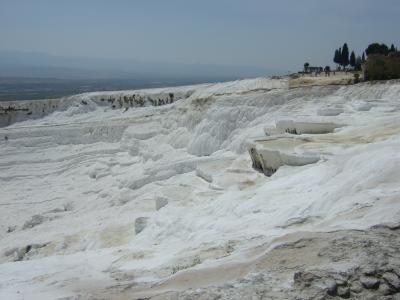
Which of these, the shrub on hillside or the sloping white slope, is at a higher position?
the shrub on hillside

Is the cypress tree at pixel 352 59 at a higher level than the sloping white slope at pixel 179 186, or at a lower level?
higher

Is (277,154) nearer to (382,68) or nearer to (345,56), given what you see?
(382,68)

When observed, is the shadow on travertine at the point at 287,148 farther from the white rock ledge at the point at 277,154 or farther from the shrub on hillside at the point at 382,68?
the shrub on hillside at the point at 382,68

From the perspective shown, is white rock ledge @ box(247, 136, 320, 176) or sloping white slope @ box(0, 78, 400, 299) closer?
sloping white slope @ box(0, 78, 400, 299)

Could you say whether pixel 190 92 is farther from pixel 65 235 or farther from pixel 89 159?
pixel 65 235

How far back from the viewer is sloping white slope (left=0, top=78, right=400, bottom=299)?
866 cm

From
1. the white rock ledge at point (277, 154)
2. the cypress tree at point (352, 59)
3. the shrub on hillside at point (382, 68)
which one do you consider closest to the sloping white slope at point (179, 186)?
the white rock ledge at point (277, 154)

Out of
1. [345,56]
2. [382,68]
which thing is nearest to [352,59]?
[345,56]

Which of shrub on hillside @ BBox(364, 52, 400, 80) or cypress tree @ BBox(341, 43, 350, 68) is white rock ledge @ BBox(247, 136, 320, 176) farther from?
cypress tree @ BBox(341, 43, 350, 68)

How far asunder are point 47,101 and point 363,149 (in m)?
36.3

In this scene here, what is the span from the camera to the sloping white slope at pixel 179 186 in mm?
8664

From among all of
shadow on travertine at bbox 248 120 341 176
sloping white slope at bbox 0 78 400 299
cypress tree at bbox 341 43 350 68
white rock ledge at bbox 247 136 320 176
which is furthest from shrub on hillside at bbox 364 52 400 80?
cypress tree at bbox 341 43 350 68

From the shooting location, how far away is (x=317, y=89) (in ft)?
85.9

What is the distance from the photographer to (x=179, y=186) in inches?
668
